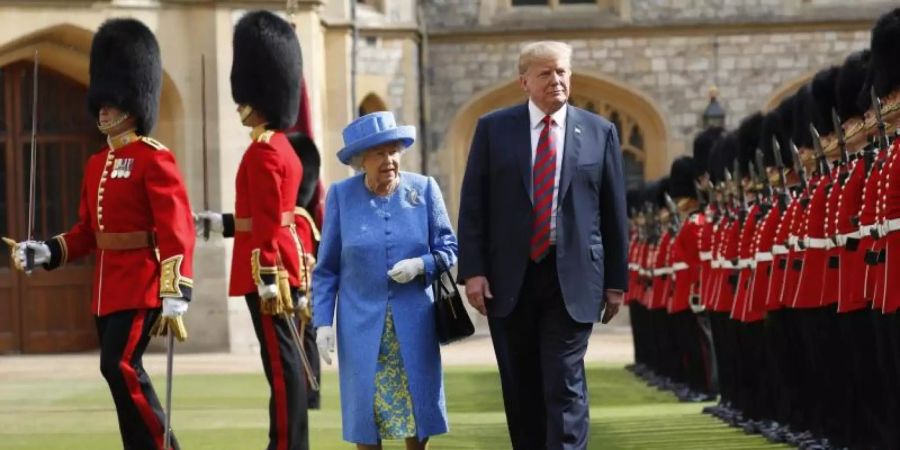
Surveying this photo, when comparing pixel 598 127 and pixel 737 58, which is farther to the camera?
pixel 737 58

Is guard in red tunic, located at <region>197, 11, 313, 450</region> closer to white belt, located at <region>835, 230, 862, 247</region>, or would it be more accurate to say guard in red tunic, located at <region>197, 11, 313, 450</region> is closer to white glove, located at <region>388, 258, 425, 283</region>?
white glove, located at <region>388, 258, 425, 283</region>

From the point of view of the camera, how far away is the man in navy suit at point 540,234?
7.00 metres

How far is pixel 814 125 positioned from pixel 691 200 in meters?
4.17

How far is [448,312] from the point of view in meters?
7.26

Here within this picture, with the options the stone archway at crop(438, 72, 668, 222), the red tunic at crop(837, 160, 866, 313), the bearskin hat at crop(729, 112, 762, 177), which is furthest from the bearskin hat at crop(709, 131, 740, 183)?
the stone archway at crop(438, 72, 668, 222)

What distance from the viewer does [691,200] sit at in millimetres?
14562

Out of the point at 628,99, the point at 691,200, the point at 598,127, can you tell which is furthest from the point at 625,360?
Answer: the point at 598,127

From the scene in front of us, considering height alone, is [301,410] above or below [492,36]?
below

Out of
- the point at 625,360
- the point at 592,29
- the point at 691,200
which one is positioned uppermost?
the point at 592,29

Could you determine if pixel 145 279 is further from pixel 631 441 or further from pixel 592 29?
pixel 592 29

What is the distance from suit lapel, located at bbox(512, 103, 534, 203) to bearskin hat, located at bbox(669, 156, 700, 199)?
725 centimetres

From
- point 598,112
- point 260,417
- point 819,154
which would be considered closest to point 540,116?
point 819,154

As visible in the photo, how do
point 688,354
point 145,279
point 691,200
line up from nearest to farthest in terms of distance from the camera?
point 145,279, point 688,354, point 691,200

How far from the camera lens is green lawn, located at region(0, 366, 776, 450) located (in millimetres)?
10219
